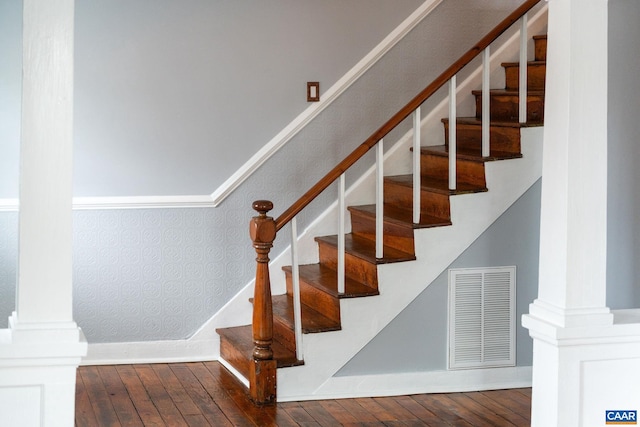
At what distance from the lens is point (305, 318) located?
4703mm

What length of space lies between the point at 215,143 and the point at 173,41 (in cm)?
61

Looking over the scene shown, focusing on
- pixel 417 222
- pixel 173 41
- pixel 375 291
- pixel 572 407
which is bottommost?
pixel 572 407

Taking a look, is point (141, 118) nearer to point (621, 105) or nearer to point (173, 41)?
point (173, 41)

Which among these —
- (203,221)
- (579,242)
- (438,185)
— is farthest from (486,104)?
(203,221)

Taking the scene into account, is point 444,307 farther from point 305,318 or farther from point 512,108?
point 512,108

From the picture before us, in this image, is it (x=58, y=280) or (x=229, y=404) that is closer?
(x=58, y=280)

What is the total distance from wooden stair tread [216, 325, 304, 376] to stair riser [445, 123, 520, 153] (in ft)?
5.14

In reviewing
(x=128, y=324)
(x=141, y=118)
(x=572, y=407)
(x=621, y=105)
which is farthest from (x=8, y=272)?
(x=621, y=105)

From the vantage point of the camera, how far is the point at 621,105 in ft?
15.2

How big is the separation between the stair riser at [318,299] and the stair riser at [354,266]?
0.71ft

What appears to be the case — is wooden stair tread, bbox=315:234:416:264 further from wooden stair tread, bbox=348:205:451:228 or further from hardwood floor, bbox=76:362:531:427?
hardwood floor, bbox=76:362:531:427

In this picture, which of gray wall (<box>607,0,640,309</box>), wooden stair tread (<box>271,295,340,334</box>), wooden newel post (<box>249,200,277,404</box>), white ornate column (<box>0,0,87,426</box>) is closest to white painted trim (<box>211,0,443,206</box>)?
wooden stair tread (<box>271,295,340,334</box>)

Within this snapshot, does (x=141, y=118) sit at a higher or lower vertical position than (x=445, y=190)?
higher

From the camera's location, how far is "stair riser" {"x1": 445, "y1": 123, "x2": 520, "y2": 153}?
4789 mm
